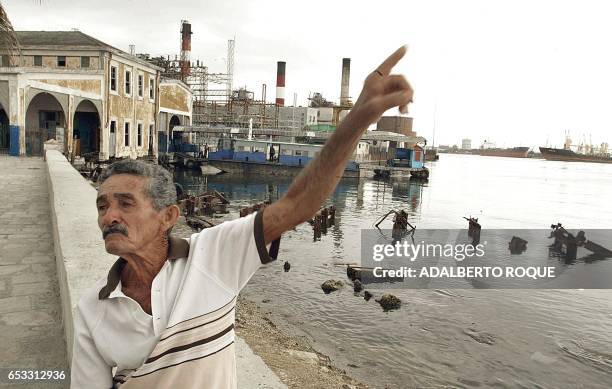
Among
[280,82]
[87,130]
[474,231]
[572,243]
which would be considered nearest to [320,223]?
[474,231]

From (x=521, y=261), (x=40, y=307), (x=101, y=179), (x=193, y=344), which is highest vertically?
(x=101, y=179)

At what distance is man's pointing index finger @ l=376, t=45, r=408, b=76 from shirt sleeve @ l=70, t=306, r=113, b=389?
4.51 ft

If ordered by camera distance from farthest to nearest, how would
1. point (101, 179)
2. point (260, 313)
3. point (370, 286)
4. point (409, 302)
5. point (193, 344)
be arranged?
point (370, 286)
point (409, 302)
point (260, 313)
point (101, 179)
point (193, 344)

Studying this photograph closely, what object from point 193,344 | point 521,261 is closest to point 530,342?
point 521,261

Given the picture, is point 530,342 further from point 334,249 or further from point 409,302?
point 334,249

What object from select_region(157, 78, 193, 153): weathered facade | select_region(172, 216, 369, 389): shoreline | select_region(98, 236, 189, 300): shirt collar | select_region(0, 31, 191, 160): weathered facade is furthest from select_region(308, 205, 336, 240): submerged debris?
select_region(157, 78, 193, 153): weathered facade

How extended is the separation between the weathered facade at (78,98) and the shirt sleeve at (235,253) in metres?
26.3

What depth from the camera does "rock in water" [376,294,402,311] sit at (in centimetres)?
1127

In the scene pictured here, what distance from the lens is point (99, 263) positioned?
12.2 feet

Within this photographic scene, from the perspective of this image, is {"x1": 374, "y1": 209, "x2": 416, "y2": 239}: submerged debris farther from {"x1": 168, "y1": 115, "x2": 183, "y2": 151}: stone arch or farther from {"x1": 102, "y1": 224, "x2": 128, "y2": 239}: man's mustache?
{"x1": 168, "y1": 115, "x2": 183, "y2": 151}: stone arch

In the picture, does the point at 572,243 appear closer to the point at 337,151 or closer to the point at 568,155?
the point at 337,151

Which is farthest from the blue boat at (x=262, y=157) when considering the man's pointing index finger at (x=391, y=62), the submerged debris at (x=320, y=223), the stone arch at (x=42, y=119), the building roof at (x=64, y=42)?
the man's pointing index finger at (x=391, y=62)

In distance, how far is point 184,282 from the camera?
158 centimetres

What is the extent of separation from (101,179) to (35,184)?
13.2 metres
